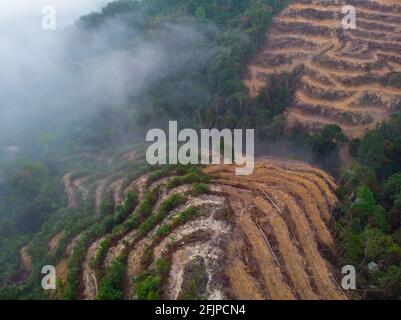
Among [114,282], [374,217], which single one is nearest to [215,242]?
[114,282]

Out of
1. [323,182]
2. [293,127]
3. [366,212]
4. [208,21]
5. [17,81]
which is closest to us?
[366,212]

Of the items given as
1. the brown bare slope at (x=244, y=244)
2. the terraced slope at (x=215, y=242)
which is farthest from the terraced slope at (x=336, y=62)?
the brown bare slope at (x=244, y=244)

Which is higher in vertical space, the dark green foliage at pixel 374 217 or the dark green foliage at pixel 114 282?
the dark green foliage at pixel 374 217

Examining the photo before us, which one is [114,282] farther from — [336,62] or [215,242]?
[336,62]

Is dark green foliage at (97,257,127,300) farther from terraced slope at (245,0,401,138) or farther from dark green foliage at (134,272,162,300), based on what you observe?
terraced slope at (245,0,401,138)

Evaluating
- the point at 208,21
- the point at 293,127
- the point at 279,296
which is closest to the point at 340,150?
the point at 293,127

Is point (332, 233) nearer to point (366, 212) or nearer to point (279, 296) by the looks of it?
point (366, 212)

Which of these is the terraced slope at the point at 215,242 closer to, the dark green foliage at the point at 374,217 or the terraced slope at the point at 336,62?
the dark green foliage at the point at 374,217
